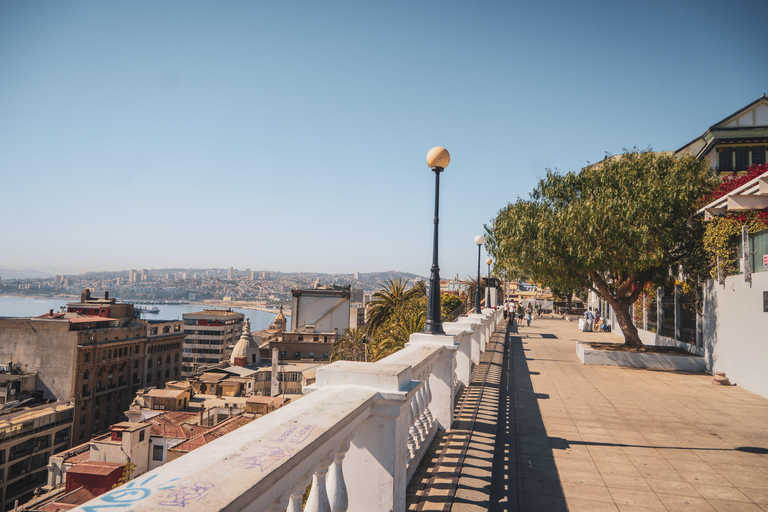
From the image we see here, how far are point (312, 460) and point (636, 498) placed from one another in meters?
3.99

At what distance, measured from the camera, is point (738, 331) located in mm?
11328

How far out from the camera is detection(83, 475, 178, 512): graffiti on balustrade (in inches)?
48.6

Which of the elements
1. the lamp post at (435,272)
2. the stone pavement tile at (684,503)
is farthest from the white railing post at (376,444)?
the lamp post at (435,272)

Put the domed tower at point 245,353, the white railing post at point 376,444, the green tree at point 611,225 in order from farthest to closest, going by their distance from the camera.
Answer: the domed tower at point 245,353 < the green tree at point 611,225 < the white railing post at point 376,444

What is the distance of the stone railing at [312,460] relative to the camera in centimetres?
134

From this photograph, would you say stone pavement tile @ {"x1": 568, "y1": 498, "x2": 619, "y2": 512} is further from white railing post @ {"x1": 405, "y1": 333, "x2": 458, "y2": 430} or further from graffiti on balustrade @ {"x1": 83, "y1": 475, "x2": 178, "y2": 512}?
graffiti on balustrade @ {"x1": 83, "y1": 475, "x2": 178, "y2": 512}

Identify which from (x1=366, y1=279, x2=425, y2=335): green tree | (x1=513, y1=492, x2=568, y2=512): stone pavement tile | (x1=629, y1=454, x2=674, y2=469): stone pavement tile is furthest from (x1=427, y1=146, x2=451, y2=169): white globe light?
(x1=366, y1=279, x2=425, y2=335): green tree

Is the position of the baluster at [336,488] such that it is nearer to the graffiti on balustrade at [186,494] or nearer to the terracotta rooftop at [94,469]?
the graffiti on balustrade at [186,494]

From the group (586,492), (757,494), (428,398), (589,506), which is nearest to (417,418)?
(428,398)

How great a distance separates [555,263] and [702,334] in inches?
200

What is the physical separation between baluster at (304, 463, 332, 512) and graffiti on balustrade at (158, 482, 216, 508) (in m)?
0.82

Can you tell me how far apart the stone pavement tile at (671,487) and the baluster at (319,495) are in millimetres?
4002

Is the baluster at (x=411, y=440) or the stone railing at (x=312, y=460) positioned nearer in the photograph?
the stone railing at (x=312, y=460)

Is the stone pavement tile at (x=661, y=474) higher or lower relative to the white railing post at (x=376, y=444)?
lower
